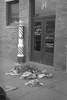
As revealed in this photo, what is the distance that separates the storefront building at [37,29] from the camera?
7.74 m

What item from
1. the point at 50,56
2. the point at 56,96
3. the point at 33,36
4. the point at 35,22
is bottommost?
the point at 56,96

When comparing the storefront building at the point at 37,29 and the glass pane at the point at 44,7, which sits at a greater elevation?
the glass pane at the point at 44,7

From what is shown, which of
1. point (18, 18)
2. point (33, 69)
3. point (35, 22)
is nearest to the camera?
point (33, 69)

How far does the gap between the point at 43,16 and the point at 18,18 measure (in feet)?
6.98

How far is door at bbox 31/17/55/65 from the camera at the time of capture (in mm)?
8617

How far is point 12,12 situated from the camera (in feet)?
35.9

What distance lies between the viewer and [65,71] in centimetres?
749

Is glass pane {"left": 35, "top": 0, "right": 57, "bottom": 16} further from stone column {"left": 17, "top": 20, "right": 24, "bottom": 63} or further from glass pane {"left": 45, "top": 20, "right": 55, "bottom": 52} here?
stone column {"left": 17, "top": 20, "right": 24, "bottom": 63}

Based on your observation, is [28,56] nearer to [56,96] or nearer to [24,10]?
[24,10]

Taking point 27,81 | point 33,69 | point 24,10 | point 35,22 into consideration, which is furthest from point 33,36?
point 27,81

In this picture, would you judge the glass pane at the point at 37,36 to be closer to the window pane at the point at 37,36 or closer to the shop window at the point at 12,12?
the window pane at the point at 37,36

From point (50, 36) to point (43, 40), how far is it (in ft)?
1.60

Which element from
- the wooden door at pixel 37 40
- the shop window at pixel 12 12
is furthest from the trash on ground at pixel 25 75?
the shop window at pixel 12 12

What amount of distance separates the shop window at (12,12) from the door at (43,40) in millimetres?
1742
